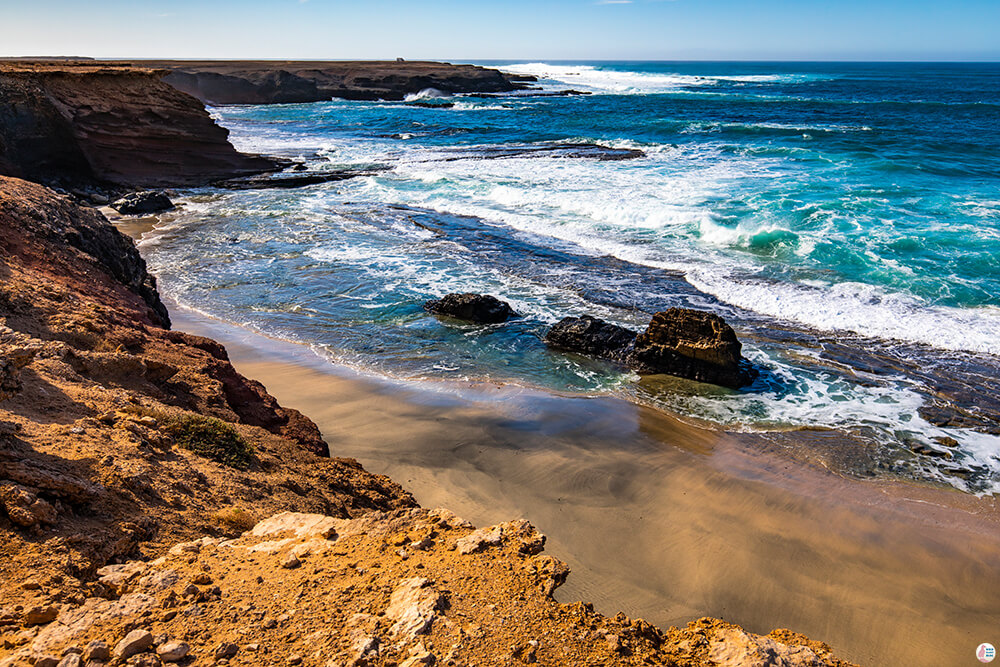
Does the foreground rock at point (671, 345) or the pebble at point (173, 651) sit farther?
the foreground rock at point (671, 345)

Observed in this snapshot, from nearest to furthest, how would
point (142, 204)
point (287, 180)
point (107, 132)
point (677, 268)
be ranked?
point (677, 268), point (142, 204), point (107, 132), point (287, 180)

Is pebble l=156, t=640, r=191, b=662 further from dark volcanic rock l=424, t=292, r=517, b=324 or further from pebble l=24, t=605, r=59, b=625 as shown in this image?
dark volcanic rock l=424, t=292, r=517, b=324

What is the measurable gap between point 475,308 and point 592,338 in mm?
2304

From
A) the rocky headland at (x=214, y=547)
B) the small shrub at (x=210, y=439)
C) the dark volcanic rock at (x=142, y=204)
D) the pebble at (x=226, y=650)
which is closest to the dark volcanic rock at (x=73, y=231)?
the rocky headland at (x=214, y=547)

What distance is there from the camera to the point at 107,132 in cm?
2191

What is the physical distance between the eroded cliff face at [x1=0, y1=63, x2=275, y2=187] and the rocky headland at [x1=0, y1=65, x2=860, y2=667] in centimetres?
1694

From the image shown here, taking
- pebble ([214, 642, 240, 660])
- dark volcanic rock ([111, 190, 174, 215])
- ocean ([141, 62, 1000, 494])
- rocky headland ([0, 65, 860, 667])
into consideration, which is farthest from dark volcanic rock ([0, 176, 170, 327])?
dark volcanic rock ([111, 190, 174, 215])

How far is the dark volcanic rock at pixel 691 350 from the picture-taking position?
365 inches

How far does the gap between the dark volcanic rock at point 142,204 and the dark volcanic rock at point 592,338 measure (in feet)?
50.1

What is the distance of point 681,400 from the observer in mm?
8953

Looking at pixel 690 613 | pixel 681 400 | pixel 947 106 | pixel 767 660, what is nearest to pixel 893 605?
pixel 690 613

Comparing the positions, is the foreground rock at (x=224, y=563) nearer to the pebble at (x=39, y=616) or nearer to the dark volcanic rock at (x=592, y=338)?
the pebble at (x=39, y=616)

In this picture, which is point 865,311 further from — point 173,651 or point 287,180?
point 287,180

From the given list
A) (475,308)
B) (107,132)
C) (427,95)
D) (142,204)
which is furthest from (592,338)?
(427,95)
